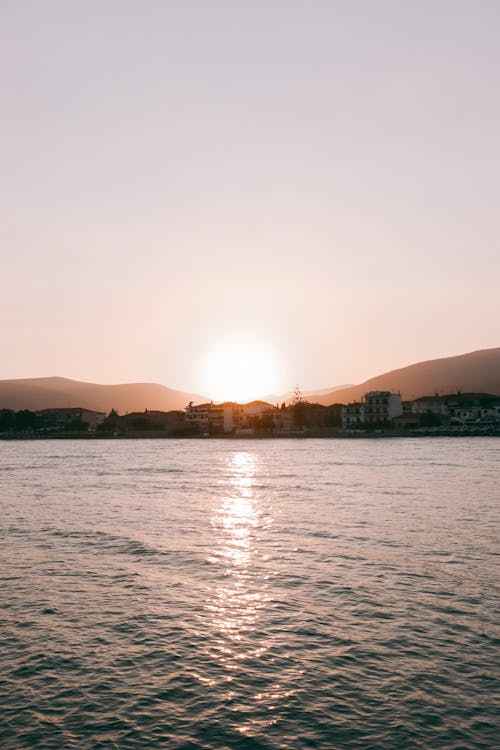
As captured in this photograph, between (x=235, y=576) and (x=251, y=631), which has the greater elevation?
(x=235, y=576)

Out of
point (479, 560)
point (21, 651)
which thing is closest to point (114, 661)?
point (21, 651)

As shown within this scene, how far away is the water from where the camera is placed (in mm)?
14383

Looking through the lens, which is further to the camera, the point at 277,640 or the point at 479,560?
the point at 479,560

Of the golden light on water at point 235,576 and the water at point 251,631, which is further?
the golden light on water at point 235,576

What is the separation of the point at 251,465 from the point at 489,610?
8659 cm

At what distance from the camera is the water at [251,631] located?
14.4 metres

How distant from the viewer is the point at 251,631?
817 inches

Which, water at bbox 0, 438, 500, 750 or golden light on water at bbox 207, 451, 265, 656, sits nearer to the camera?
water at bbox 0, 438, 500, 750

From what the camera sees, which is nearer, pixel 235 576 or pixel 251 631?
pixel 251 631

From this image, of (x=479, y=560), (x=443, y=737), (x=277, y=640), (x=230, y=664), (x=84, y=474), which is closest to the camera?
(x=443, y=737)

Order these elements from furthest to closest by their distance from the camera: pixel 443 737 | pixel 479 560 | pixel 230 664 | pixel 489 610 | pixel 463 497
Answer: pixel 463 497, pixel 479 560, pixel 489 610, pixel 230 664, pixel 443 737

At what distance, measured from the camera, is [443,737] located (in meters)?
13.7

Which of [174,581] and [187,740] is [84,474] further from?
[187,740]

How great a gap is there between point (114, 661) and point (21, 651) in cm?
312
